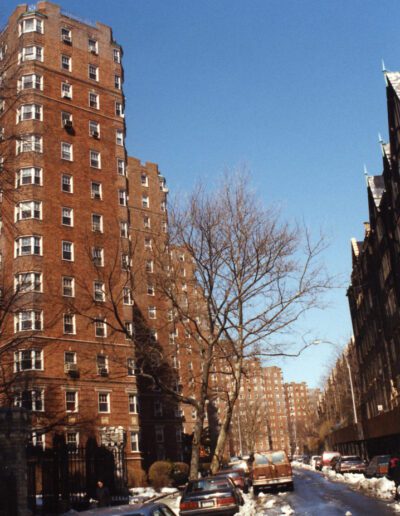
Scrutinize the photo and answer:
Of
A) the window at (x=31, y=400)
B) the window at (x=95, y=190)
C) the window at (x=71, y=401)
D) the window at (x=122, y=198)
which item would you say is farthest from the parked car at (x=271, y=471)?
the window at (x=122, y=198)

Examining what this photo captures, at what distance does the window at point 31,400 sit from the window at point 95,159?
64.3 feet

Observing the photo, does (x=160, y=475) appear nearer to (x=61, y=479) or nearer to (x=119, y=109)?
(x=61, y=479)

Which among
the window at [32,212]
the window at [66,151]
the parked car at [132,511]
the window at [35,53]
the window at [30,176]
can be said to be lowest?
the parked car at [132,511]

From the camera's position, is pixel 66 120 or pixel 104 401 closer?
pixel 104 401

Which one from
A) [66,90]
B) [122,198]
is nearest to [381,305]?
[122,198]

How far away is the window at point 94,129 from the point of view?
172 ft

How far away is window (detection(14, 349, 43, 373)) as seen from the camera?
4144 cm

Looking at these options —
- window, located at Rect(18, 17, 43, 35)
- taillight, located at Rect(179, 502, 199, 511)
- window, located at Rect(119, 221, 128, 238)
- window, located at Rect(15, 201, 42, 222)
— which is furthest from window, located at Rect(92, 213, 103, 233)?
taillight, located at Rect(179, 502, 199, 511)

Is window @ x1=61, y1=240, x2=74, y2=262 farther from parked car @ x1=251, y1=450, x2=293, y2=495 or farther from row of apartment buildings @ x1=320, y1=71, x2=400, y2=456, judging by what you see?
parked car @ x1=251, y1=450, x2=293, y2=495

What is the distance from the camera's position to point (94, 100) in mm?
53875

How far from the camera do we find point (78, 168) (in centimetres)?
5019

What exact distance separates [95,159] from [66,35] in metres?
11.3

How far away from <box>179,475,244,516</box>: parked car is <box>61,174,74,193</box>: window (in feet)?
111

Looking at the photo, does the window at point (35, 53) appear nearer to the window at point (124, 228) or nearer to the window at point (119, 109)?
the window at point (119, 109)
